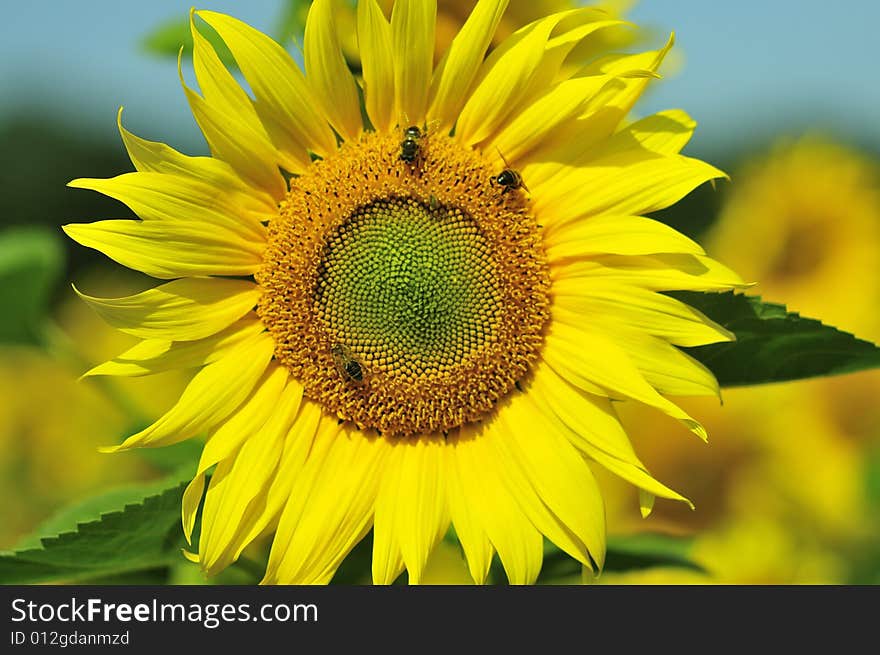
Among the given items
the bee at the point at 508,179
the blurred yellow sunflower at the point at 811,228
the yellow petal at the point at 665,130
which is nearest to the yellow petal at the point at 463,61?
the bee at the point at 508,179

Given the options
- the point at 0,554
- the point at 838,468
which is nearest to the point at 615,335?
the point at 0,554

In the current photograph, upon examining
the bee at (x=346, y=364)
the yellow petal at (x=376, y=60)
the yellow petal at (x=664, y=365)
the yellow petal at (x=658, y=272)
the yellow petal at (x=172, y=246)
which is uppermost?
the yellow petal at (x=376, y=60)

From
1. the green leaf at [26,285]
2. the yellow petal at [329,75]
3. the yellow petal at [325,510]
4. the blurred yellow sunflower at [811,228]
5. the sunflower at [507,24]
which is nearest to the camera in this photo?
the yellow petal at [329,75]

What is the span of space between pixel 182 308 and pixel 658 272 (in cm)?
71

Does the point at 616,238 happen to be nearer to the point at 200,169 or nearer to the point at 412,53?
the point at 412,53

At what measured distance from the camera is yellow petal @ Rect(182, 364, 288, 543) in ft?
4.47

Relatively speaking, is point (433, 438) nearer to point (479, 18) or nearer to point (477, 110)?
point (477, 110)

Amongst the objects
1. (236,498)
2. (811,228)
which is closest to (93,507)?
(236,498)

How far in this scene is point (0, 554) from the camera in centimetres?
133

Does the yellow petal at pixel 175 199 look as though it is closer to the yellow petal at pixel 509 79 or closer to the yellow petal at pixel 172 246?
the yellow petal at pixel 172 246

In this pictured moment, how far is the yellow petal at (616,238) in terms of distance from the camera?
4.33 ft

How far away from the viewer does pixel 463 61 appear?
1.36 meters

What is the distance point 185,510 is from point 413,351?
42 centimetres

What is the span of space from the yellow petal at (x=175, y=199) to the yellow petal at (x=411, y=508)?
432mm
